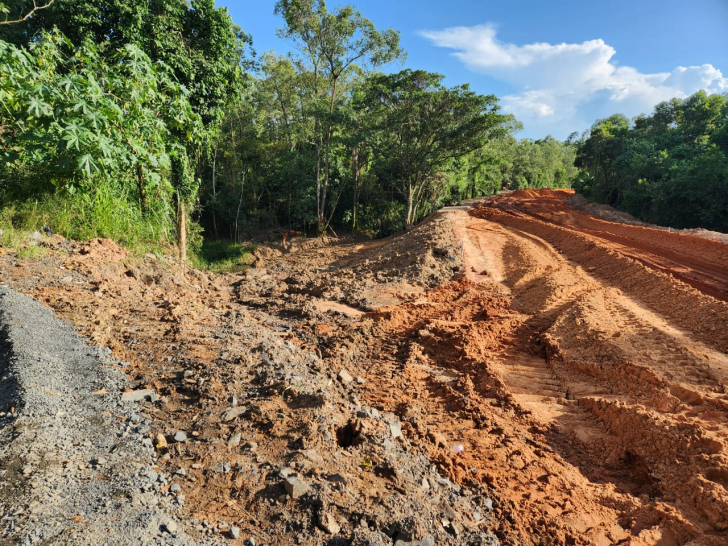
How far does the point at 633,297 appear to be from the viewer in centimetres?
752

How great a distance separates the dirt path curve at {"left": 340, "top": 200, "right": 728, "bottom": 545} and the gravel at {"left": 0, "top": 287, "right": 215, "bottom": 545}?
2336 millimetres

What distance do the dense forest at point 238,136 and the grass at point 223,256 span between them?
866 mm

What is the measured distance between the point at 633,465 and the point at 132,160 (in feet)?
22.7

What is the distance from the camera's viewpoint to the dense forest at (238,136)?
508 cm

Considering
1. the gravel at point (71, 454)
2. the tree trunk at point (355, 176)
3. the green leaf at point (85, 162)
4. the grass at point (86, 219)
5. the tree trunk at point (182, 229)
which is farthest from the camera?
the tree trunk at point (355, 176)

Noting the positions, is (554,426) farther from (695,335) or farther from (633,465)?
(695,335)

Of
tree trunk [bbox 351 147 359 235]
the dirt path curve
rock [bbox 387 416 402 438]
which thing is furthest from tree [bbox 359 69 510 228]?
rock [bbox 387 416 402 438]

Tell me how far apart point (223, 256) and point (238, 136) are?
6773 mm

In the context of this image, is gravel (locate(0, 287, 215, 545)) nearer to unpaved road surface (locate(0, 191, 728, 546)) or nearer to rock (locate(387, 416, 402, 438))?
unpaved road surface (locate(0, 191, 728, 546))

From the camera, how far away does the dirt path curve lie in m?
3.01

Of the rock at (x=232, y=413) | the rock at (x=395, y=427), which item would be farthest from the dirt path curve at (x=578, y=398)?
the rock at (x=232, y=413)

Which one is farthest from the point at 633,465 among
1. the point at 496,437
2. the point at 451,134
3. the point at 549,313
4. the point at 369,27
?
the point at 369,27

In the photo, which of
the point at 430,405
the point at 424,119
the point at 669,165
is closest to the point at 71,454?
the point at 430,405

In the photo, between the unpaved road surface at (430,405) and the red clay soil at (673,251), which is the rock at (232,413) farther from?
the red clay soil at (673,251)
